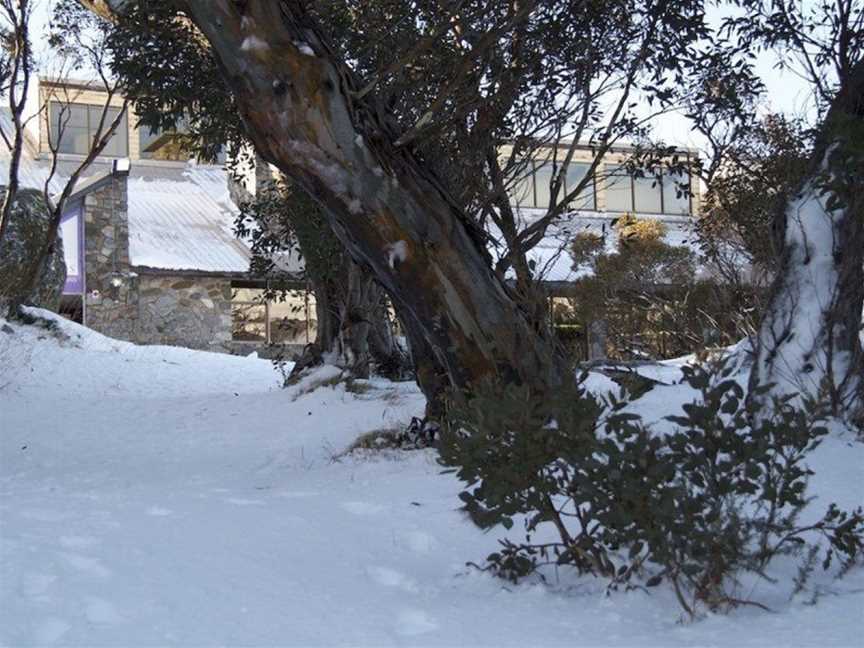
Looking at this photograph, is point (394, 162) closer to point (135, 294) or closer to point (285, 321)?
point (285, 321)

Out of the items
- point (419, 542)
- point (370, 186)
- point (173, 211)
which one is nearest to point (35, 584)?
point (419, 542)

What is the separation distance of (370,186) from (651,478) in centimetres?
308

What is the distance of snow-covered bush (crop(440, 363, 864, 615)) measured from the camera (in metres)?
3.23

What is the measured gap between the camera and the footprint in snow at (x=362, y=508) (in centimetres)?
521

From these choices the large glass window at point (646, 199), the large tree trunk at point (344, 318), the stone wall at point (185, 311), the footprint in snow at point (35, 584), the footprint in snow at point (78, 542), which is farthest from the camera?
the large glass window at point (646, 199)

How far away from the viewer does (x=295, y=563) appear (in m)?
4.07

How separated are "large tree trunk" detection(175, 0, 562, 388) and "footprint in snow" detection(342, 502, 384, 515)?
1167mm

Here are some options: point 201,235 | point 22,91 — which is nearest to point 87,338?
point 22,91

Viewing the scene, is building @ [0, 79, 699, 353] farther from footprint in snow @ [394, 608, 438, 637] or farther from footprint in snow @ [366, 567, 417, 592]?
footprint in snow @ [394, 608, 438, 637]

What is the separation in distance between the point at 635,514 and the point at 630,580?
20.4 inches

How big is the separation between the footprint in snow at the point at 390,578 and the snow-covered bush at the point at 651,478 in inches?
18.3

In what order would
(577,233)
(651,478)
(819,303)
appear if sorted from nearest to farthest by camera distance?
(651,478)
(819,303)
(577,233)

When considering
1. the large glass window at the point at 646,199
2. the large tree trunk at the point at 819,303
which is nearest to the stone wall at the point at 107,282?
the large glass window at the point at 646,199

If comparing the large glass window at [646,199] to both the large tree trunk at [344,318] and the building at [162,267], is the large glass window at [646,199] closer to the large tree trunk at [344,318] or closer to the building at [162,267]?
the building at [162,267]
